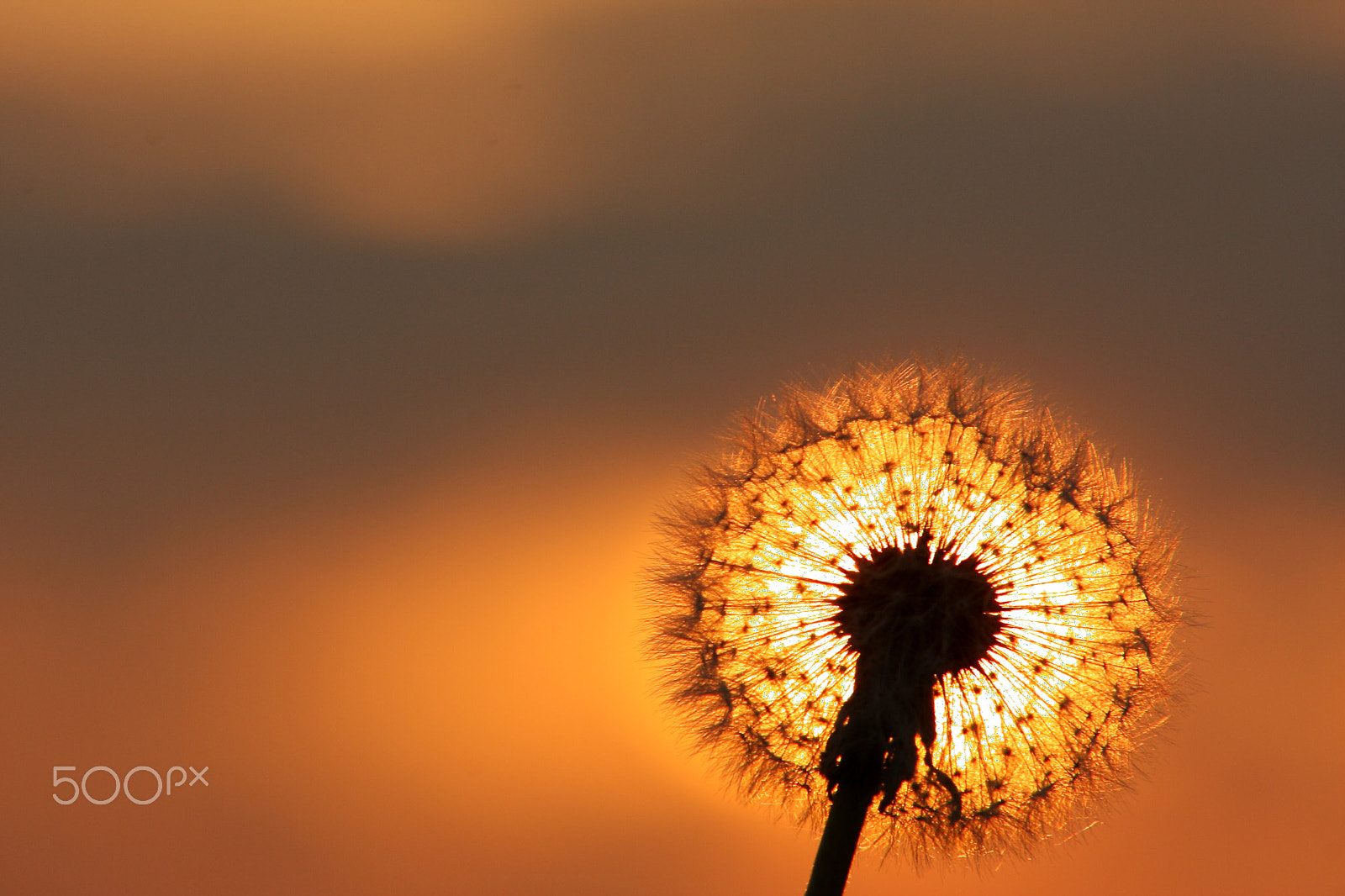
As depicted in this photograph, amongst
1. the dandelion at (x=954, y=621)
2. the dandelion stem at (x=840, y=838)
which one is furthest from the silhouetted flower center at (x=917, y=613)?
the dandelion stem at (x=840, y=838)

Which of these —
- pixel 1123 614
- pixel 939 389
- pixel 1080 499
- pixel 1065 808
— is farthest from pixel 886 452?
pixel 1065 808

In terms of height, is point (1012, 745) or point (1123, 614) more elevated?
point (1123, 614)

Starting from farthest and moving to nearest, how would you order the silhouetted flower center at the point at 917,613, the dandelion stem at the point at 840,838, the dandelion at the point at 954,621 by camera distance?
the dandelion at the point at 954,621 → the silhouetted flower center at the point at 917,613 → the dandelion stem at the point at 840,838

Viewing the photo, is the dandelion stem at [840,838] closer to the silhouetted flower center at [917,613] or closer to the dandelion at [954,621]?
the dandelion at [954,621]

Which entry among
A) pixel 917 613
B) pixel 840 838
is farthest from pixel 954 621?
pixel 840 838

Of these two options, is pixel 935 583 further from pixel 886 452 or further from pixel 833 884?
pixel 833 884

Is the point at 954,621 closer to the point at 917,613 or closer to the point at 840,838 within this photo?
the point at 917,613
